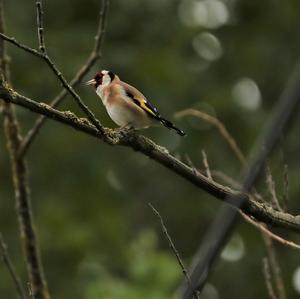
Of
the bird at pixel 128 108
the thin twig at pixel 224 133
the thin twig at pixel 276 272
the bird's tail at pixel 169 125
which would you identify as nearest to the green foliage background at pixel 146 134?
the bird at pixel 128 108

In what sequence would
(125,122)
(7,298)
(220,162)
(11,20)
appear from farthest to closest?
(220,162) → (11,20) → (7,298) → (125,122)

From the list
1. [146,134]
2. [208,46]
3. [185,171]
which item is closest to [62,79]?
[185,171]

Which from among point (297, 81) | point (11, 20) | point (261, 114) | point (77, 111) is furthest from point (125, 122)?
point (261, 114)

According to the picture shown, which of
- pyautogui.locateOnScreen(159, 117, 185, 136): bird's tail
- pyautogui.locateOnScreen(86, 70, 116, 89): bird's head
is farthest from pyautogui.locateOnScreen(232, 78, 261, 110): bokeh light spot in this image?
pyautogui.locateOnScreen(159, 117, 185, 136): bird's tail

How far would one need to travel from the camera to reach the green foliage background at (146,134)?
12.3m

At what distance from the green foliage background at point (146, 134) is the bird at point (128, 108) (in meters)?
4.89

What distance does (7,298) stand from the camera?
1172 centimetres

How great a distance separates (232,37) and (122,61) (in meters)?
2.89

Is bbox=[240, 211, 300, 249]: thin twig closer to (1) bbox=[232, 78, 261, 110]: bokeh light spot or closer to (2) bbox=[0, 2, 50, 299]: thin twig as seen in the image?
(2) bbox=[0, 2, 50, 299]: thin twig

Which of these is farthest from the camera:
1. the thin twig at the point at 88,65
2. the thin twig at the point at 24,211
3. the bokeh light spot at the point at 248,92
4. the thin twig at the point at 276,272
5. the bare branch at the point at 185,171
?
the bokeh light spot at the point at 248,92

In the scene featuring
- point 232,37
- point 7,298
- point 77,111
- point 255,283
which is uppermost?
point 232,37

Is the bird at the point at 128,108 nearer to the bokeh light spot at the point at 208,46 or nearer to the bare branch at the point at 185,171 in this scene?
the bare branch at the point at 185,171

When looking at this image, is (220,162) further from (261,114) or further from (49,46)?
(49,46)

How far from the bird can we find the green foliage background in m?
4.89
